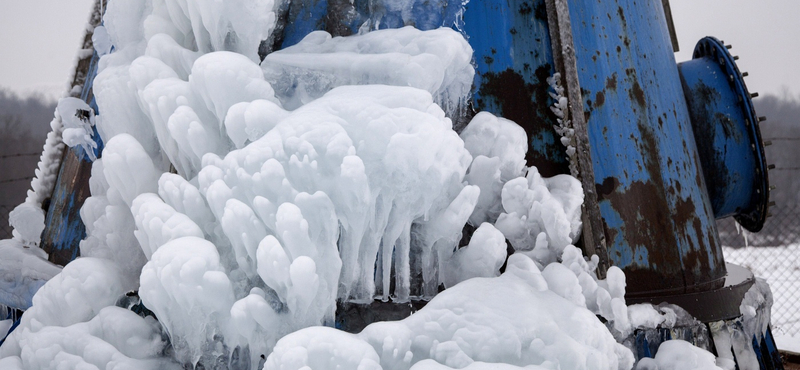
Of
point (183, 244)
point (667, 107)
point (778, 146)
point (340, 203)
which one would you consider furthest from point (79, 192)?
point (778, 146)

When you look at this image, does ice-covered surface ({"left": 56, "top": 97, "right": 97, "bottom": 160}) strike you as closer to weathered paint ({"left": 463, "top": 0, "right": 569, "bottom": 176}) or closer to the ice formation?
the ice formation

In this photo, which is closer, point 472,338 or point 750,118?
point 472,338

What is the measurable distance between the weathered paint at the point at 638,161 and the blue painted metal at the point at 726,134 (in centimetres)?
52

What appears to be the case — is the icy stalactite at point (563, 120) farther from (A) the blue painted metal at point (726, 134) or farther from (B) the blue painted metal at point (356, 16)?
(A) the blue painted metal at point (726, 134)

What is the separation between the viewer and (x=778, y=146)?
20766mm

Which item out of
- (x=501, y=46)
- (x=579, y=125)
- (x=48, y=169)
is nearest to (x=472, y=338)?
(x=579, y=125)

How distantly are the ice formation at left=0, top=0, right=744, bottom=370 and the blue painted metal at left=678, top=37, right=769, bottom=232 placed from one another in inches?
53.7

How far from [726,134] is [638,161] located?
3.31 feet

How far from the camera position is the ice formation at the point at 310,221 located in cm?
163

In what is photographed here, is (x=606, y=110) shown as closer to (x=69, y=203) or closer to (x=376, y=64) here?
(x=376, y=64)

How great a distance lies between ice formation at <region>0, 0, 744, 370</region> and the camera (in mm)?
1629

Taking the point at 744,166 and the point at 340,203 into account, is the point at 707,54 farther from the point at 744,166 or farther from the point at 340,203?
the point at 340,203

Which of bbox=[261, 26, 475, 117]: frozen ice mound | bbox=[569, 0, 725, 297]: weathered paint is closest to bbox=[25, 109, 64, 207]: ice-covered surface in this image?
bbox=[261, 26, 475, 117]: frozen ice mound

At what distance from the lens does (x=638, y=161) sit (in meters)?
2.38
